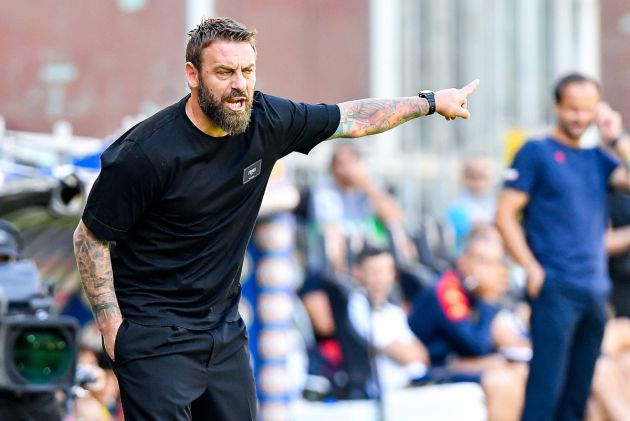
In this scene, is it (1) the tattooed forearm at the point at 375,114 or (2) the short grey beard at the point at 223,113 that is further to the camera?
(1) the tattooed forearm at the point at 375,114

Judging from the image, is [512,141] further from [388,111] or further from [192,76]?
[192,76]

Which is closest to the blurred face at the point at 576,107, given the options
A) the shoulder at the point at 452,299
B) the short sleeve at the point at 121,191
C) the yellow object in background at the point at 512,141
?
the shoulder at the point at 452,299

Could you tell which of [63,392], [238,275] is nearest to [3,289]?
[63,392]

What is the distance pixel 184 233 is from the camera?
5066mm

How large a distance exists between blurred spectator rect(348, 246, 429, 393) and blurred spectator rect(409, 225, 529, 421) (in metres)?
0.12

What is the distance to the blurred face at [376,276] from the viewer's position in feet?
30.8

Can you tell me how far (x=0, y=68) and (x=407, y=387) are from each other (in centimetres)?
400

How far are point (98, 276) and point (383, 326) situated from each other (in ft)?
14.7

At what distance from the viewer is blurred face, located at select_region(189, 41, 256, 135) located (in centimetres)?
498

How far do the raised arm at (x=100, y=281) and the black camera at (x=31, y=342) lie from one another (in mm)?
1004

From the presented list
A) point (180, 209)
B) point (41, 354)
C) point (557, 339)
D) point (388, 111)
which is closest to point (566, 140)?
point (557, 339)

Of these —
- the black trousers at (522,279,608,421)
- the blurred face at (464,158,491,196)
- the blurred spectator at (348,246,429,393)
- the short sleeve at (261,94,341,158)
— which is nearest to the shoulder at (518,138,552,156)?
the black trousers at (522,279,608,421)

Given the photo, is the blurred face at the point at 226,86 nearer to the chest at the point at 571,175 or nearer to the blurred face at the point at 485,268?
the chest at the point at 571,175

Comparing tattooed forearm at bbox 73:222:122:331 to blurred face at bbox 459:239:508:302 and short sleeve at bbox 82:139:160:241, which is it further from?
blurred face at bbox 459:239:508:302
